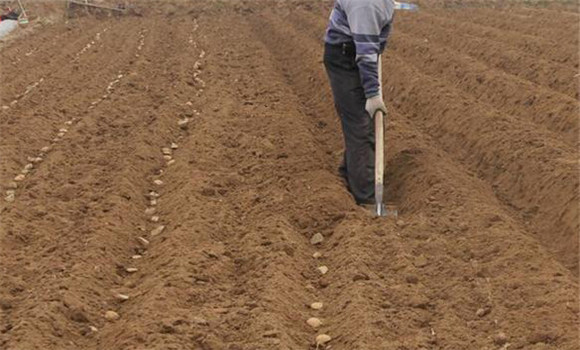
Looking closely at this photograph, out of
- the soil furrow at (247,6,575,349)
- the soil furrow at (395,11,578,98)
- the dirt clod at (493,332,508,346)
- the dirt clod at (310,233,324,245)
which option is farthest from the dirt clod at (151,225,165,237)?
the soil furrow at (395,11,578,98)

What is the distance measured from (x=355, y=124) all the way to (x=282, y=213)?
1072 mm

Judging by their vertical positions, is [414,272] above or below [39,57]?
above

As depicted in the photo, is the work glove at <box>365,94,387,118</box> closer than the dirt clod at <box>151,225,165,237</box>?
No

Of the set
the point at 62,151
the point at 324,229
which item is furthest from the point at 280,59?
the point at 324,229

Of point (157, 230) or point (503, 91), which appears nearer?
point (157, 230)

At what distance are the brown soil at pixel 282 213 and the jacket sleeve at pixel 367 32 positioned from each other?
1026 millimetres

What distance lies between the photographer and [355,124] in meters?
6.09

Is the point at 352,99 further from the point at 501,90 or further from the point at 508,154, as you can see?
the point at 501,90

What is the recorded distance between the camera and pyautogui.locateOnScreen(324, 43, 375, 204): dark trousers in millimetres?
6070

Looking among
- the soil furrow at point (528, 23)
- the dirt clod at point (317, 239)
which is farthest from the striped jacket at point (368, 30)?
the soil furrow at point (528, 23)

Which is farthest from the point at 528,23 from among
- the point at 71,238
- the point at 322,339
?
the point at 322,339

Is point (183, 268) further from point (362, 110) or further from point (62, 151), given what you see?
point (62, 151)

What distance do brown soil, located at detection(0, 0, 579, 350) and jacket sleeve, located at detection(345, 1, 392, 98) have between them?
103 cm

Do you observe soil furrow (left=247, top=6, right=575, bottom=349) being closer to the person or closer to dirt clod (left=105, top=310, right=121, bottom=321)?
the person
